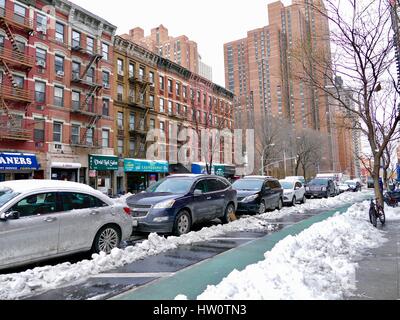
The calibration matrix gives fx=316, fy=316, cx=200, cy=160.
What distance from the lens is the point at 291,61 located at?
489 inches

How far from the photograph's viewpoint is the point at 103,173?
98.3 feet

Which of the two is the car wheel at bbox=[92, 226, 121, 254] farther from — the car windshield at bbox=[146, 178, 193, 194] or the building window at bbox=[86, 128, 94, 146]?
the building window at bbox=[86, 128, 94, 146]

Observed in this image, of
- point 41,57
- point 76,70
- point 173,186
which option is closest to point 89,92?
point 76,70

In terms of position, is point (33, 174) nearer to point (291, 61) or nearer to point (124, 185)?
point (124, 185)

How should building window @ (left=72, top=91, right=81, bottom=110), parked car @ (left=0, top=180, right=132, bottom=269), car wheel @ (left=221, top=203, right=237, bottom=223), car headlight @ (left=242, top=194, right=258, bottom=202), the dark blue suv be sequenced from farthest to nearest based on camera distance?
building window @ (left=72, top=91, right=81, bottom=110)
car headlight @ (left=242, top=194, right=258, bottom=202)
car wheel @ (left=221, top=203, right=237, bottom=223)
the dark blue suv
parked car @ (left=0, top=180, right=132, bottom=269)

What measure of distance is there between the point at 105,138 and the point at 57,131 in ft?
16.8

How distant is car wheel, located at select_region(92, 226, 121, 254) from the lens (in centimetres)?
668

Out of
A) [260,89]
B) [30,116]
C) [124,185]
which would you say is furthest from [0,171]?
[260,89]

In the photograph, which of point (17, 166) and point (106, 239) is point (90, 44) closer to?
point (17, 166)

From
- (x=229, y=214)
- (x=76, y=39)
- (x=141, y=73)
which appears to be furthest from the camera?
(x=141, y=73)

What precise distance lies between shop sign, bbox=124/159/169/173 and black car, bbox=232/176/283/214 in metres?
19.0

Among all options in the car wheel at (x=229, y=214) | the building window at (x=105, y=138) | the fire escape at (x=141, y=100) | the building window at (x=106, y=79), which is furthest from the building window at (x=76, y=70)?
the car wheel at (x=229, y=214)

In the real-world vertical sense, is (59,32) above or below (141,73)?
above

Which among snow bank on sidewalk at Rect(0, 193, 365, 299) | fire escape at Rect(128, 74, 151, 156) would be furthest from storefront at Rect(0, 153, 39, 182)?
snow bank on sidewalk at Rect(0, 193, 365, 299)
